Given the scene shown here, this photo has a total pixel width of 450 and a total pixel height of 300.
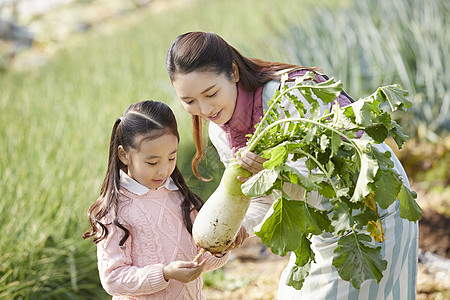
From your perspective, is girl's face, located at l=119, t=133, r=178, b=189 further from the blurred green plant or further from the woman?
the blurred green plant

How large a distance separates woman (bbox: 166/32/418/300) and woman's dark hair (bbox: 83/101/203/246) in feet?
0.33

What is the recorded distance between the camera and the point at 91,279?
3.52 m

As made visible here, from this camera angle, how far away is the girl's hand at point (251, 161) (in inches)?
68.3

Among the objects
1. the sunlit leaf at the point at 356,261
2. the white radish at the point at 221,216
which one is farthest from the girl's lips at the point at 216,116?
the sunlit leaf at the point at 356,261

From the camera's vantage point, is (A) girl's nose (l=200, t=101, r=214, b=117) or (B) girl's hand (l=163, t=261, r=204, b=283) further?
(A) girl's nose (l=200, t=101, r=214, b=117)

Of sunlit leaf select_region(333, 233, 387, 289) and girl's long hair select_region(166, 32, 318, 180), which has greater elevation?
girl's long hair select_region(166, 32, 318, 180)

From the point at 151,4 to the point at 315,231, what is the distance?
18.6 meters

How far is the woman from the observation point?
6.34 ft

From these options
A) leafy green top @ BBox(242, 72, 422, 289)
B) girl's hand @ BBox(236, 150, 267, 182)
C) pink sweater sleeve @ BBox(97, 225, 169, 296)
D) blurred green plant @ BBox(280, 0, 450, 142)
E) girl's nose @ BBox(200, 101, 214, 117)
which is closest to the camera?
leafy green top @ BBox(242, 72, 422, 289)

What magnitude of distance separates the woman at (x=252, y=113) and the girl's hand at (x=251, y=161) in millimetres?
209

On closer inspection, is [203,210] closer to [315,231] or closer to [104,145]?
[315,231]

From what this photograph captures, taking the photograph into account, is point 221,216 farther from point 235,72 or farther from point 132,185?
point 235,72

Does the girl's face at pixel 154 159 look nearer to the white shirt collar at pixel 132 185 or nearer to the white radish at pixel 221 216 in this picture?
the white shirt collar at pixel 132 185

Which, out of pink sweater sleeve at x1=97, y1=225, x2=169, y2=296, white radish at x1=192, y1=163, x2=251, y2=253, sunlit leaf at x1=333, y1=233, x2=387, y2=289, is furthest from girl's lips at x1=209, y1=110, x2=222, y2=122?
sunlit leaf at x1=333, y1=233, x2=387, y2=289
